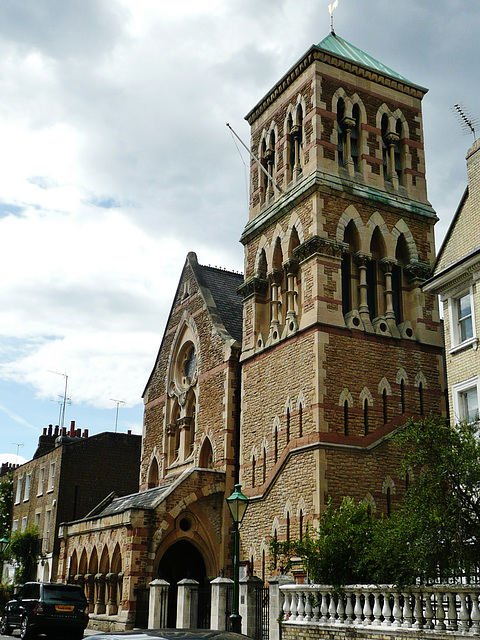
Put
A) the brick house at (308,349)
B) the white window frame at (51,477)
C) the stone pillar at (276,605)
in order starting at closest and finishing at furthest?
the stone pillar at (276,605) → the brick house at (308,349) → the white window frame at (51,477)

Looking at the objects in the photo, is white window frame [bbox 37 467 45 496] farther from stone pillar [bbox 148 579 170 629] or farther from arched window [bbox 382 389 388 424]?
arched window [bbox 382 389 388 424]

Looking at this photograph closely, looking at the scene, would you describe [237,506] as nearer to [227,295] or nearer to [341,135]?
[341,135]

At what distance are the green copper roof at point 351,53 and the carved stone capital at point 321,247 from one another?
7.45 meters

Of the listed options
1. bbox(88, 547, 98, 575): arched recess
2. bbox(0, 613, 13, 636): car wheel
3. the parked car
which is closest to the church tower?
bbox(88, 547, 98, 575): arched recess

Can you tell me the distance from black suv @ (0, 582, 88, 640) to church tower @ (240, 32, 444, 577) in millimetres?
5941

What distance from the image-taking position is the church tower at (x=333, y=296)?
2394 cm

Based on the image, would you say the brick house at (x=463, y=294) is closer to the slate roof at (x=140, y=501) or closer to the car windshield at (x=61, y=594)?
the slate roof at (x=140, y=501)

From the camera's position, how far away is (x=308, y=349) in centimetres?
2470

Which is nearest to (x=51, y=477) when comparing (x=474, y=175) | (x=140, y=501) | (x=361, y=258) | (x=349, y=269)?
(x=140, y=501)

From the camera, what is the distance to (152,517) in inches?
1051

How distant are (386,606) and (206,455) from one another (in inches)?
682

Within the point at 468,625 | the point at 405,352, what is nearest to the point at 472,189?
the point at 405,352

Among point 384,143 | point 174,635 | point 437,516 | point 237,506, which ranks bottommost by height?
point 174,635

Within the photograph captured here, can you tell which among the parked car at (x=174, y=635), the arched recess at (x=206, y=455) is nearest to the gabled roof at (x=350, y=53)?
the arched recess at (x=206, y=455)
